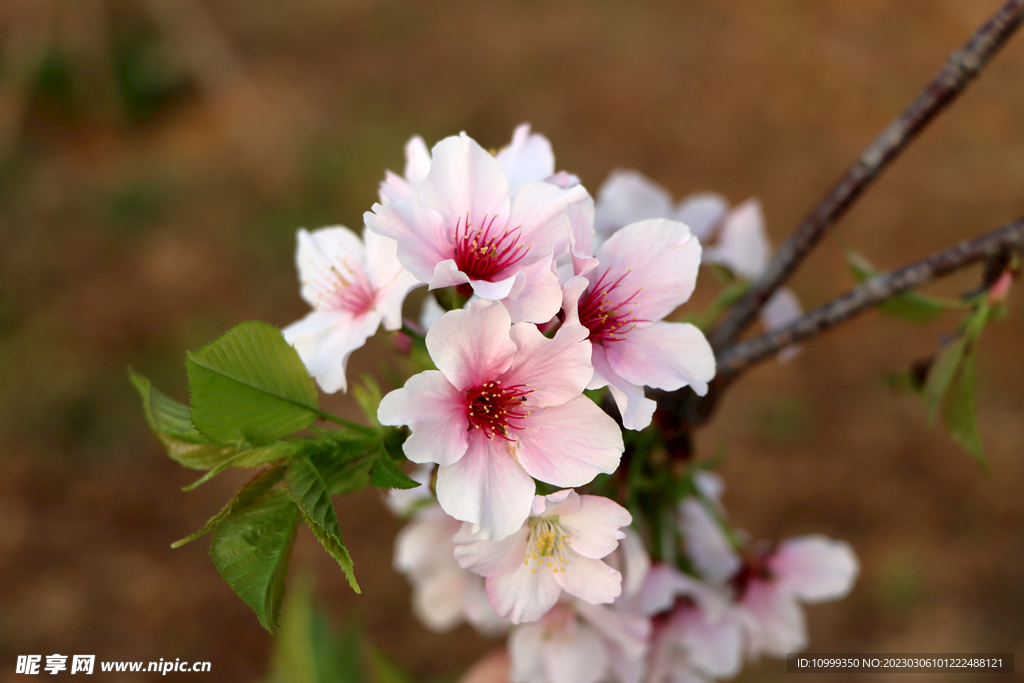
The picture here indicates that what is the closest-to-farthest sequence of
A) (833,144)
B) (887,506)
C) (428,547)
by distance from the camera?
(428,547) < (887,506) < (833,144)

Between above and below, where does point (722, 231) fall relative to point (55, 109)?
below

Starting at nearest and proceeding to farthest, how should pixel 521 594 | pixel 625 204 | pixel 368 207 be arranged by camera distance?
pixel 521 594, pixel 625 204, pixel 368 207

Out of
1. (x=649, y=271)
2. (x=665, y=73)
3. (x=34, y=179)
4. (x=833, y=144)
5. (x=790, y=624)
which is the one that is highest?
(x=665, y=73)

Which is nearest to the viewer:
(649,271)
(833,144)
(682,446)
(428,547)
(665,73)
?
(649,271)

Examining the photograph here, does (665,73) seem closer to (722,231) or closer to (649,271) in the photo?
(722,231)

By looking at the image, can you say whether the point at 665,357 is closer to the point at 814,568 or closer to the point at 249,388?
the point at 249,388

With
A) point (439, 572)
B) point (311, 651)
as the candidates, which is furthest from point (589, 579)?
point (311, 651)

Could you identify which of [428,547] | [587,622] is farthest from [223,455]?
[587,622]
